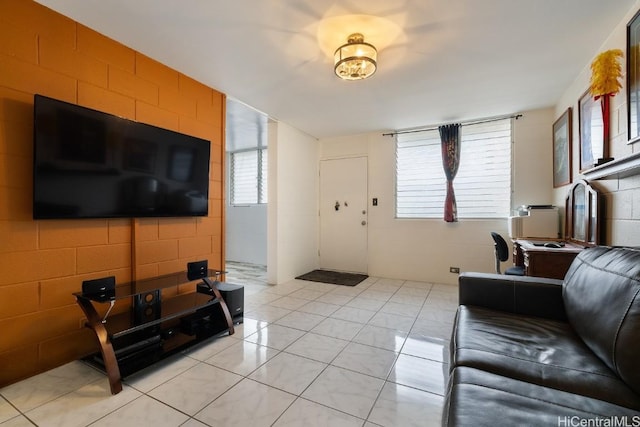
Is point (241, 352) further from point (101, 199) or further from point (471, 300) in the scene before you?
point (471, 300)

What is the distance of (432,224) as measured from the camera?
14.1 ft

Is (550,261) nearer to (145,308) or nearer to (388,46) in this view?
(388,46)

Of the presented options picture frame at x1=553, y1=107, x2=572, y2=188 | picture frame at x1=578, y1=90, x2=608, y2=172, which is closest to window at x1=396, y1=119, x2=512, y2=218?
picture frame at x1=553, y1=107, x2=572, y2=188

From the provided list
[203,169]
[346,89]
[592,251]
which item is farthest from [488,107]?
[203,169]

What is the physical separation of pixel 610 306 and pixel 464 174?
3.19m

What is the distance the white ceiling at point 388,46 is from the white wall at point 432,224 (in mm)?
531

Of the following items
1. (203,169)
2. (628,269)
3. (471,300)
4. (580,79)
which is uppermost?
(580,79)

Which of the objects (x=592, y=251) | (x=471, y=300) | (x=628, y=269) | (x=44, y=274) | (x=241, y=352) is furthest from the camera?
(x=241, y=352)

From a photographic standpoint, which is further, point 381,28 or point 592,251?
point 381,28

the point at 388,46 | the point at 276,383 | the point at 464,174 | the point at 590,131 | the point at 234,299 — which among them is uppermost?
the point at 388,46

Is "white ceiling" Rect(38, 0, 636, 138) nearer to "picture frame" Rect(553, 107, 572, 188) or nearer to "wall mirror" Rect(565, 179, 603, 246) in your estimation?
"picture frame" Rect(553, 107, 572, 188)

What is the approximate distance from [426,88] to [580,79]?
4.83ft

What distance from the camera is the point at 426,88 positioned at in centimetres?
302

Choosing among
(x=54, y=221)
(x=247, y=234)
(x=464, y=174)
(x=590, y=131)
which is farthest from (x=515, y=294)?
(x=247, y=234)
